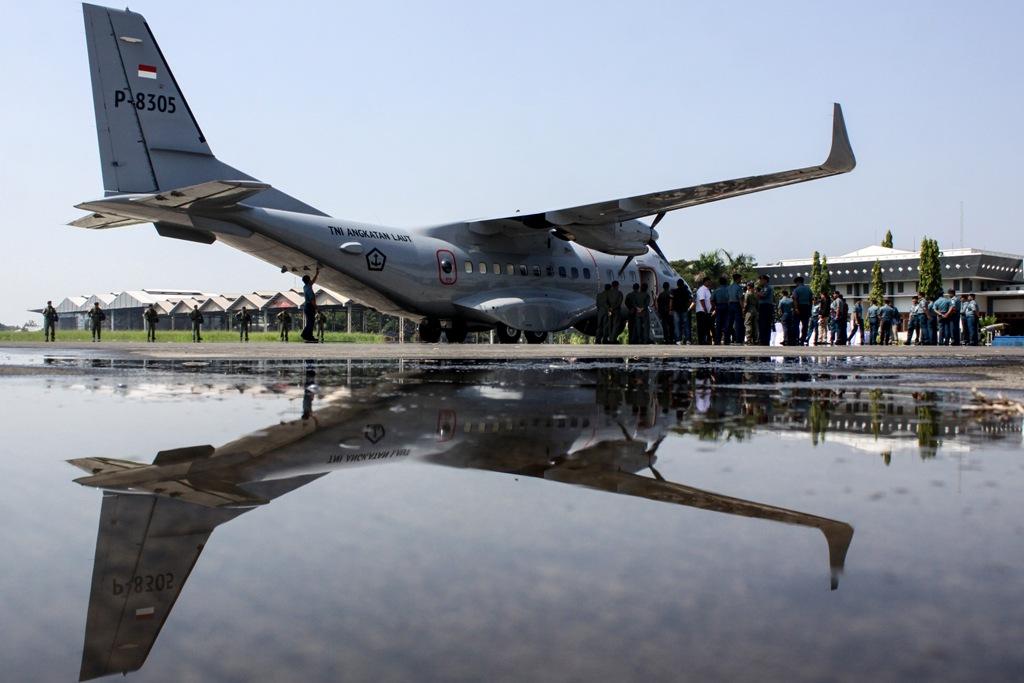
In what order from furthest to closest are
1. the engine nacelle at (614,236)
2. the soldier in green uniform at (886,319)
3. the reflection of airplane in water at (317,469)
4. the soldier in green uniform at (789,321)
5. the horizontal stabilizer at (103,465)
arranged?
1. the soldier in green uniform at (886,319)
2. the engine nacelle at (614,236)
3. the soldier in green uniform at (789,321)
4. the horizontal stabilizer at (103,465)
5. the reflection of airplane in water at (317,469)

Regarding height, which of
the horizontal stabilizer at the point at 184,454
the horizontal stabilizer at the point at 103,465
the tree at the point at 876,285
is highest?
the tree at the point at 876,285

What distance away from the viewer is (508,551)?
73.2 inches

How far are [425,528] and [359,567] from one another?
33 centimetres

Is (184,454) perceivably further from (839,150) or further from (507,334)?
(507,334)

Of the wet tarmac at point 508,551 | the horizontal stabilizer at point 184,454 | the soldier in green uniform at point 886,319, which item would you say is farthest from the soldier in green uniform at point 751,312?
the horizontal stabilizer at point 184,454

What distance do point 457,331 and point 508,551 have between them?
70.0ft

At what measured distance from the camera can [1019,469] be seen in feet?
9.73

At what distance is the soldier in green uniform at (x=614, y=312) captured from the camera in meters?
20.7

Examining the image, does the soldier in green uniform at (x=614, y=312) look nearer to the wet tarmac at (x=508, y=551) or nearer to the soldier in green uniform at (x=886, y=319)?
the soldier in green uniform at (x=886, y=319)

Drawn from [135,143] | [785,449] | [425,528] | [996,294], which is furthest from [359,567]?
[996,294]

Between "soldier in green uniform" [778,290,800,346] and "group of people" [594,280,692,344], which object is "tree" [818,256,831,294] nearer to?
"soldier in green uniform" [778,290,800,346]

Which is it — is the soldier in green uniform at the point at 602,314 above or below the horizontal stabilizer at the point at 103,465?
above

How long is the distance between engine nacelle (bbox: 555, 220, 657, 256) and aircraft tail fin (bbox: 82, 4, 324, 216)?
714cm

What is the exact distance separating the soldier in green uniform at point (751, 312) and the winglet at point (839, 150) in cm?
349
